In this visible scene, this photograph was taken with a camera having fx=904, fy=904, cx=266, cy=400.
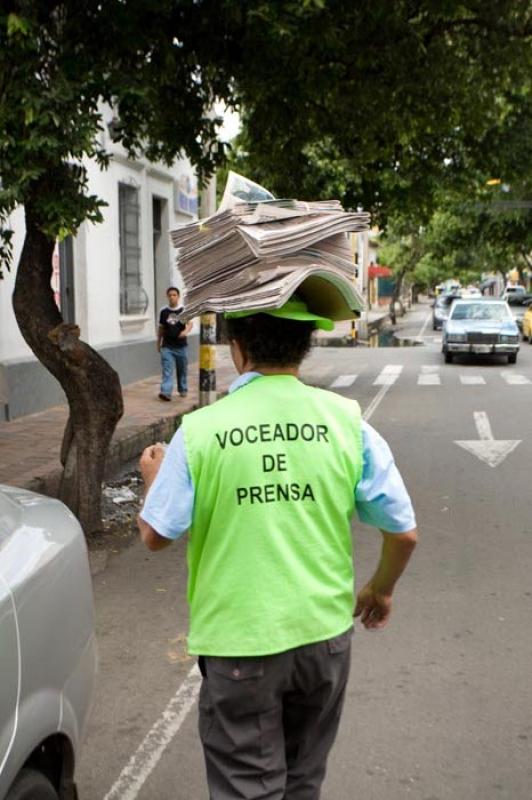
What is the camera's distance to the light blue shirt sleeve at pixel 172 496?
2.14 metres

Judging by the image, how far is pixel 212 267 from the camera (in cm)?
235

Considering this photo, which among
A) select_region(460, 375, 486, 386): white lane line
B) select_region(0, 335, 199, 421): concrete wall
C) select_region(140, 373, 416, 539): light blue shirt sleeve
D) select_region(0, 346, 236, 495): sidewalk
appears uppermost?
select_region(140, 373, 416, 539): light blue shirt sleeve

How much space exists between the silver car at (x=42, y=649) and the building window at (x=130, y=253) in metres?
13.8

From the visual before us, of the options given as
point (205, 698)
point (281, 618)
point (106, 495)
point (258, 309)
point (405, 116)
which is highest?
point (405, 116)

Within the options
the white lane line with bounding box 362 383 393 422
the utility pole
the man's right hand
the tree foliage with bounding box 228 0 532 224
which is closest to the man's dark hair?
the man's right hand

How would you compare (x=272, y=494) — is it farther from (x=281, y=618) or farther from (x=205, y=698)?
(x=205, y=698)

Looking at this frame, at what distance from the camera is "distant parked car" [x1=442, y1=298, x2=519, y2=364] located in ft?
73.2

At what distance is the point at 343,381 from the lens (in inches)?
754

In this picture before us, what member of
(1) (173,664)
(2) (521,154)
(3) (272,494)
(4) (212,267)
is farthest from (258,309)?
(2) (521,154)

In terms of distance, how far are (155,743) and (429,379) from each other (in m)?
15.9

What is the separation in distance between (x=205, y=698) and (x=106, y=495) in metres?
6.45

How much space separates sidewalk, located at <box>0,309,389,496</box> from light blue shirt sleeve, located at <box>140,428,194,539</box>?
5775mm

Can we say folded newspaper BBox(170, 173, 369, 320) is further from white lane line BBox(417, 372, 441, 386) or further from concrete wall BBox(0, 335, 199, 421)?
white lane line BBox(417, 372, 441, 386)

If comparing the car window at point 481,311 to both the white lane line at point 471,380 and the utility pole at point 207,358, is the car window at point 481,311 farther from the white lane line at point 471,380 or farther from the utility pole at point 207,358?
the utility pole at point 207,358
